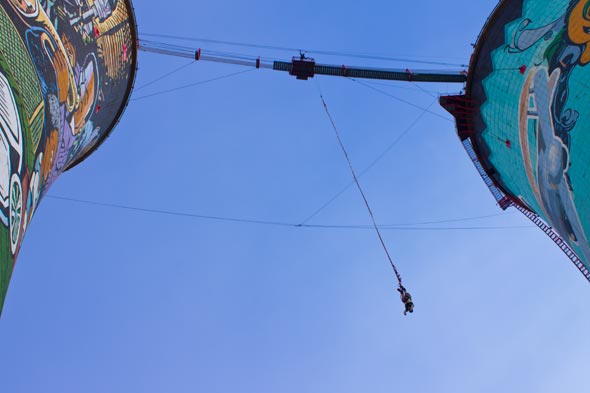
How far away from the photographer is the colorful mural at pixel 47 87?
33.8 ft

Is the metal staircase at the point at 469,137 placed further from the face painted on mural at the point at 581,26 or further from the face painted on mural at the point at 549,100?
the face painted on mural at the point at 581,26

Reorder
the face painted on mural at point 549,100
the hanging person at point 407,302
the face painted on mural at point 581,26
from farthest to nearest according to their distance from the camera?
the hanging person at point 407,302, the face painted on mural at point 549,100, the face painted on mural at point 581,26

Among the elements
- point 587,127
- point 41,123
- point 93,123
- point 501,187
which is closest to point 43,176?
point 41,123

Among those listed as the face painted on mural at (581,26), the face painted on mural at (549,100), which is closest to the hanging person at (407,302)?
the face painted on mural at (549,100)

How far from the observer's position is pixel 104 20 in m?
17.1

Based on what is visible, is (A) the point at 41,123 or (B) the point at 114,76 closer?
(A) the point at 41,123

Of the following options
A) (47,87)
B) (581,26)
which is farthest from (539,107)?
(47,87)

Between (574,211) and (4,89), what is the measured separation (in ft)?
43.8

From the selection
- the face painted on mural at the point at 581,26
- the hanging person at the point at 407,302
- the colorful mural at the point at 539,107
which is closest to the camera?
the face painted on mural at the point at 581,26

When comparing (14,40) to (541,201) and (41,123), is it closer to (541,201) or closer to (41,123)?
(41,123)

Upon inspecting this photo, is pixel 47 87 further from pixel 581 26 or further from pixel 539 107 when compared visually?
pixel 581 26

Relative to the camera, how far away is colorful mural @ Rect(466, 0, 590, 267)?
13.6 meters

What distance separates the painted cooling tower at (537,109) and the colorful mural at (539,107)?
0.03m

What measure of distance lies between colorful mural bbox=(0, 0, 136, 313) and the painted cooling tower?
12.5 meters
